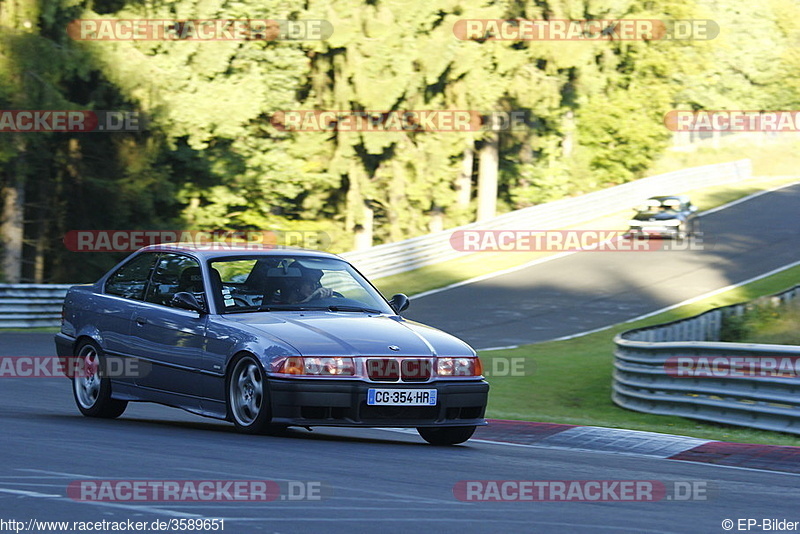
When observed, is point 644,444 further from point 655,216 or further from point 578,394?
point 655,216

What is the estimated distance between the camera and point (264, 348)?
9.76 metres

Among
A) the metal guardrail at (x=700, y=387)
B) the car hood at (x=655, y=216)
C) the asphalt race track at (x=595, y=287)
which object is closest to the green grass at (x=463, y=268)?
the asphalt race track at (x=595, y=287)

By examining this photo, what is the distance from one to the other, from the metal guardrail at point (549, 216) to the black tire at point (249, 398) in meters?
21.8

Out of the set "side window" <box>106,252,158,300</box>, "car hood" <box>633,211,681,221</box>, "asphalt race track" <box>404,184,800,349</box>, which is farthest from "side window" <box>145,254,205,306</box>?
"car hood" <box>633,211,681,221</box>

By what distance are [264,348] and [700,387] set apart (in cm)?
682

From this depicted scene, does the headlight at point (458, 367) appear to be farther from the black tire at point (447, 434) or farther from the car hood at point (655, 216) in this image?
the car hood at point (655, 216)

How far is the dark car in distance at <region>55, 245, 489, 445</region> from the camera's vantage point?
970 cm

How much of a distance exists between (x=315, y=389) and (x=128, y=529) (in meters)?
3.61

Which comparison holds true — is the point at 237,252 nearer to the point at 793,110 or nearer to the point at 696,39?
the point at 696,39

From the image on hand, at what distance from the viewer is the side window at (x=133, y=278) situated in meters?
11.5

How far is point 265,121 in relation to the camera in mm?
46375

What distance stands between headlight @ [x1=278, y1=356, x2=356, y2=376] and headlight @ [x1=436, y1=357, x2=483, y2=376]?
2.39 ft

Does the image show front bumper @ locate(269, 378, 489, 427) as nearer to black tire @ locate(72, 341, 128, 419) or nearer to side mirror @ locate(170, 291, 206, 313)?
side mirror @ locate(170, 291, 206, 313)

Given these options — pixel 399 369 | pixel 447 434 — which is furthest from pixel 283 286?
pixel 447 434
